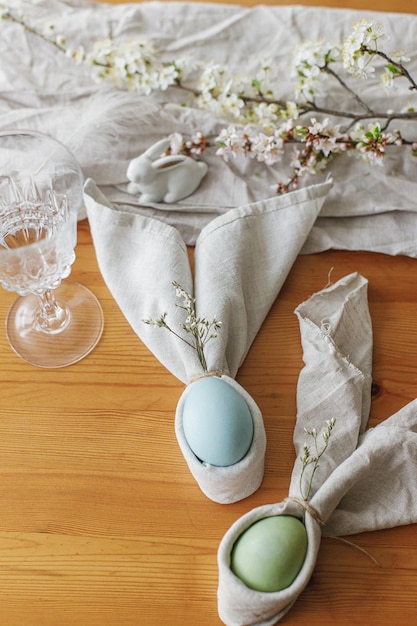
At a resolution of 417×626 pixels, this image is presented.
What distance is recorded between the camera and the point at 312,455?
0.72 m

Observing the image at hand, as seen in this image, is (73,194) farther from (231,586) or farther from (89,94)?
(231,586)

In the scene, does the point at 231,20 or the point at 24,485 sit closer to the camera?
the point at 24,485

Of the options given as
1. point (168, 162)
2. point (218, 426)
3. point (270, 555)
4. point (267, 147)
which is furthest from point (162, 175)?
point (270, 555)

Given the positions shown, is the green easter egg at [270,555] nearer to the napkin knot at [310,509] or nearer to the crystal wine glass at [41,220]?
the napkin knot at [310,509]

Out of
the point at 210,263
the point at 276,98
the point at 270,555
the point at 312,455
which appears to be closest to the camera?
the point at 270,555

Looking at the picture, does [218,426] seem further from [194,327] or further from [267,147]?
[267,147]

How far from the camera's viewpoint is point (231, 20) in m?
1.09

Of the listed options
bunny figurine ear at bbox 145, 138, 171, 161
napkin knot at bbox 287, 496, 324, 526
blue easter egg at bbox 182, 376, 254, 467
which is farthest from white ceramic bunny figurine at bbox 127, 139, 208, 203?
napkin knot at bbox 287, 496, 324, 526

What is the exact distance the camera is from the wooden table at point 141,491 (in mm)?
666

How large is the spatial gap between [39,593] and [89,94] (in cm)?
70

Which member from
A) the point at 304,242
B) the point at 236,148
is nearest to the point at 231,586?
the point at 304,242

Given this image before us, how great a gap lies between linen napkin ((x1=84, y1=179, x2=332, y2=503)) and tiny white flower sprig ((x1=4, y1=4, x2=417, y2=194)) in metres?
0.07

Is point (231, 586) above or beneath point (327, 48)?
beneath

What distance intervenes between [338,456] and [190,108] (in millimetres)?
562
